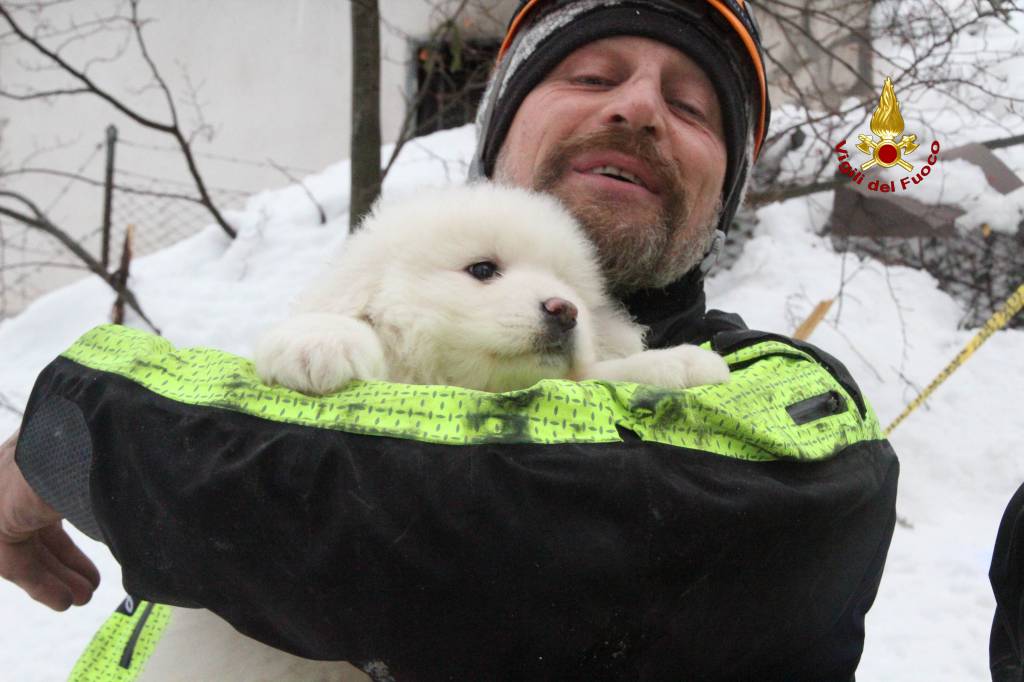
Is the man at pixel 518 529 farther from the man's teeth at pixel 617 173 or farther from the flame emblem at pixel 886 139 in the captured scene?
the flame emblem at pixel 886 139

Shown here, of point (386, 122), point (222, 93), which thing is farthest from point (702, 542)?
point (222, 93)

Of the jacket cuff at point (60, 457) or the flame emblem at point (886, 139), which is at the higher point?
the flame emblem at point (886, 139)

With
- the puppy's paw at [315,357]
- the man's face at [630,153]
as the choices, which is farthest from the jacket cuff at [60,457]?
the man's face at [630,153]

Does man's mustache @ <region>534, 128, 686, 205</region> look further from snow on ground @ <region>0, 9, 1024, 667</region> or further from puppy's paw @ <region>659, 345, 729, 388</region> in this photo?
snow on ground @ <region>0, 9, 1024, 667</region>

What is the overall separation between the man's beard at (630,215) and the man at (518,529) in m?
0.70

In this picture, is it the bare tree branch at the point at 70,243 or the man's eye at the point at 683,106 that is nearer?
the man's eye at the point at 683,106

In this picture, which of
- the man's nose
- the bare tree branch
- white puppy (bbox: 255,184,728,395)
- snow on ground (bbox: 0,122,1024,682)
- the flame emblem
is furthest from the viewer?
the bare tree branch

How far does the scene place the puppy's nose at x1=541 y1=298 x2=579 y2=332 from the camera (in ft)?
5.48

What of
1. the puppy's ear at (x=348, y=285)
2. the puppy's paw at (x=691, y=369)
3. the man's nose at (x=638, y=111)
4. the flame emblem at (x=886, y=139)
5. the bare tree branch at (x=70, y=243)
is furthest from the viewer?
the bare tree branch at (x=70, y=243)

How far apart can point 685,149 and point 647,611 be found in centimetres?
138

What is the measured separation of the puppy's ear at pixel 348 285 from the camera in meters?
1.71

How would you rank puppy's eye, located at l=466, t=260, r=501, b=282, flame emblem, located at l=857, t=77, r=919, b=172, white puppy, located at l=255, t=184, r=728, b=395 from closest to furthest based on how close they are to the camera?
white puppy, located at l=255, t=184, r=728, b=395, puppy's eye, located at l=466, t=260, r=501, b=282, flame emblem, located at l=857, t=77, r=919, b=172

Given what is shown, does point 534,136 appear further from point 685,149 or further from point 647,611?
point 647,611

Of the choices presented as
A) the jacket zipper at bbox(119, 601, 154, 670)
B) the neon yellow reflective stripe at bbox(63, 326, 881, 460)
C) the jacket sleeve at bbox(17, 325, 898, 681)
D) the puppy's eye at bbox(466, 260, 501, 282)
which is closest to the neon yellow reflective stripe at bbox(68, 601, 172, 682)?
the jacket zipper at bbox(119, 601, 154, 670)
